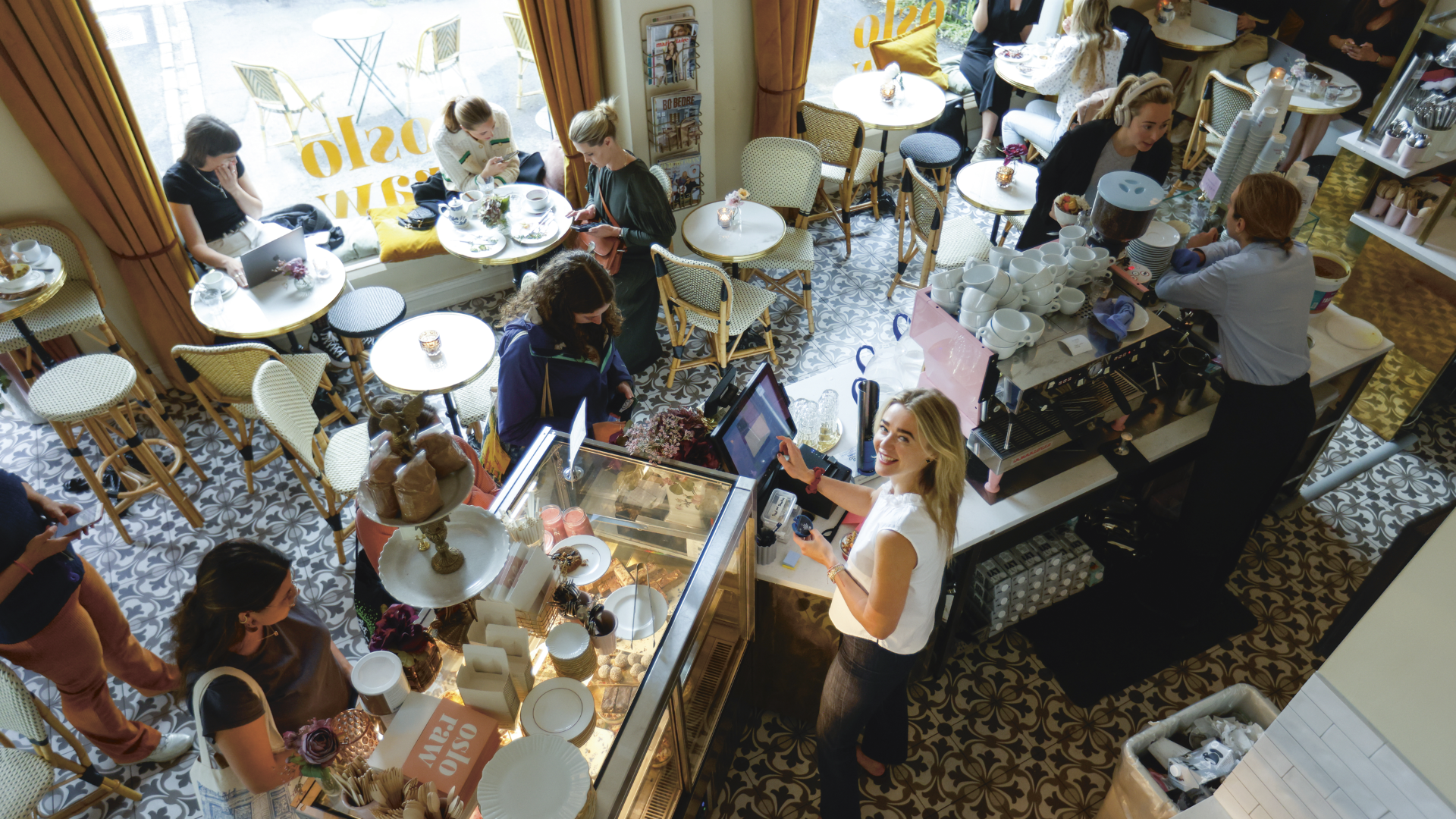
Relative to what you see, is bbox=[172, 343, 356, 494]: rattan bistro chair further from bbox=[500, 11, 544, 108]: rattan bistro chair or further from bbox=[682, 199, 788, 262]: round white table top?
bbox=[500, 11, 544, 108]: rattan bistro chair

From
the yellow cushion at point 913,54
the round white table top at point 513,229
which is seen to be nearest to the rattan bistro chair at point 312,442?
the round white table top at point 513,229

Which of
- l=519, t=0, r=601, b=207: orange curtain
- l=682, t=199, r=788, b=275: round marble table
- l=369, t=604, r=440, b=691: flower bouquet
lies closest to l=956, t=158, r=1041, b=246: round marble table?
l=682, t=199, r=788, b=275: round marble table

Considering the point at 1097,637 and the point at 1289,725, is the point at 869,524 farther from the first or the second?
the point at 1097,637

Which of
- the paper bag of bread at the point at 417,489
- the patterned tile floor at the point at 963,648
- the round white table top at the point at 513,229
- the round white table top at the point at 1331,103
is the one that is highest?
the paper bag of bread at the point at 417,489

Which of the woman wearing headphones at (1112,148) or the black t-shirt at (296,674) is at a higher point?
the woman wearing headphones at (1112,148)

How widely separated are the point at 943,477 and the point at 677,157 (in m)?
4.48

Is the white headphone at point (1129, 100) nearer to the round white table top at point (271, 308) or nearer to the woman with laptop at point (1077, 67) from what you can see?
the woman with laptop at point (1077, 67)

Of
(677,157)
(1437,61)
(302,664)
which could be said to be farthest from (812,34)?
(302,664)

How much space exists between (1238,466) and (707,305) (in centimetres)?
314

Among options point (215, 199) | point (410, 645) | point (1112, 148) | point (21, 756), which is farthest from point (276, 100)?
point (1112, 148)

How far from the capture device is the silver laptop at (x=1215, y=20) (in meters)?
7.52

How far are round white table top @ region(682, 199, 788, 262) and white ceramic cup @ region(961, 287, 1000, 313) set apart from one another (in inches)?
98.9

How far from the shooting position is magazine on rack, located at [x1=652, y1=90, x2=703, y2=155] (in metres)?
6.08

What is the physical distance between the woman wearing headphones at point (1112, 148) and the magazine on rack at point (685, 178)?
2.68 metres
